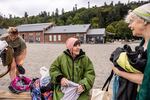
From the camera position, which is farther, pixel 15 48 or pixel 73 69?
pixel 15 48

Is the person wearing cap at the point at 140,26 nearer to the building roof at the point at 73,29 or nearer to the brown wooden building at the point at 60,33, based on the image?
the brown wooden building at the point at 60,33

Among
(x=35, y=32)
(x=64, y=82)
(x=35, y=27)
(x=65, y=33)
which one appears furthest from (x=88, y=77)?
(x=35, y=27)

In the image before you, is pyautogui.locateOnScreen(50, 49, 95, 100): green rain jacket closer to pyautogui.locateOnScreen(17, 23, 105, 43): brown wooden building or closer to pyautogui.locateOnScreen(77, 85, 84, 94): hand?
pyautogui.locateOnScreen(77, 85, 84, 94): hand

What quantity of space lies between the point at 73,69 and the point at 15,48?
3.21 metres

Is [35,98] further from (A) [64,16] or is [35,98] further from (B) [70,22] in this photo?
(A) [64,16]

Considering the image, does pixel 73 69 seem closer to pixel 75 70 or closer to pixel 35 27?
pixel 75 70

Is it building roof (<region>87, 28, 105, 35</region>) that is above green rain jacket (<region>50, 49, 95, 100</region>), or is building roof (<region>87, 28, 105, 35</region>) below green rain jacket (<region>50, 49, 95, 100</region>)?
below

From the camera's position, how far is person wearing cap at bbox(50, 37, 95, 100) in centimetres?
420

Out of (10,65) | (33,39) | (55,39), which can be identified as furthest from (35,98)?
(33,39)

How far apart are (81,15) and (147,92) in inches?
5058

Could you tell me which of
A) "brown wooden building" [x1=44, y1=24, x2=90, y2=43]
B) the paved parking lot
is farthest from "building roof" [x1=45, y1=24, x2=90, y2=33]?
the paved parking lot

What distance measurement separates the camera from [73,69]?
4223 millimetres

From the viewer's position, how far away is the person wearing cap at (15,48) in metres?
6.87

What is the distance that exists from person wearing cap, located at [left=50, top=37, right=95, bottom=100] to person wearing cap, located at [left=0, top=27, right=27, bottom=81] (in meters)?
2.60
